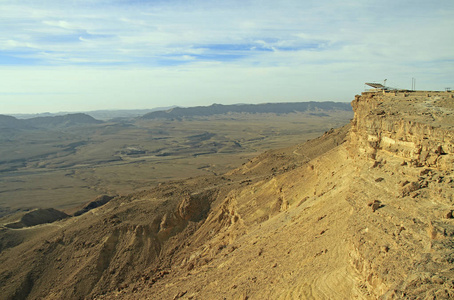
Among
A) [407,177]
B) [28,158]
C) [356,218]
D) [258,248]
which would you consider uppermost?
[407,177]

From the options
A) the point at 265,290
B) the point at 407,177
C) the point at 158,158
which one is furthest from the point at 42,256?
the point at 158,158

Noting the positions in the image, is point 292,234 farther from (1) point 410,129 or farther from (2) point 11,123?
→ (2) point 11,123

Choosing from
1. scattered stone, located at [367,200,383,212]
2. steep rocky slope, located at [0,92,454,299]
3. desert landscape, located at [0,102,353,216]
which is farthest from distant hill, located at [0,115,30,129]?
scattered stone, located at [367,200,383,212]

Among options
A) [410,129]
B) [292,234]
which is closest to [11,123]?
[292,234]

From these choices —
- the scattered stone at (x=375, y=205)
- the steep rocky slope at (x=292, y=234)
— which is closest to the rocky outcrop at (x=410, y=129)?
the steep rocky slope at (x=292, y=234)

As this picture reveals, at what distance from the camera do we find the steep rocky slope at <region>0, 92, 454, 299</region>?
10.0 meters

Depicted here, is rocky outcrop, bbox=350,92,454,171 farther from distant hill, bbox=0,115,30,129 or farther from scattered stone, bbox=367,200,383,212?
distant hill, bbox=0,115,30,129

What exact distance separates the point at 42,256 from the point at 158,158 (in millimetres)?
74937

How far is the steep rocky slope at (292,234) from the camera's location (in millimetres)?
10039

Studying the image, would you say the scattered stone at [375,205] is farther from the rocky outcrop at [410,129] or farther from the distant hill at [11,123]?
the distant hill at [11,123]

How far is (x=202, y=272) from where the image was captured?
59.9ft

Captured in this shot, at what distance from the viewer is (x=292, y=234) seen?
16312 mm

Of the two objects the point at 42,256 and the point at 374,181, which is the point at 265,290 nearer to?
the point at 374,181

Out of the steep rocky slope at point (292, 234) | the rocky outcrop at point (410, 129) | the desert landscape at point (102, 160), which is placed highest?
the rocky outcrop at point (410, 129)
